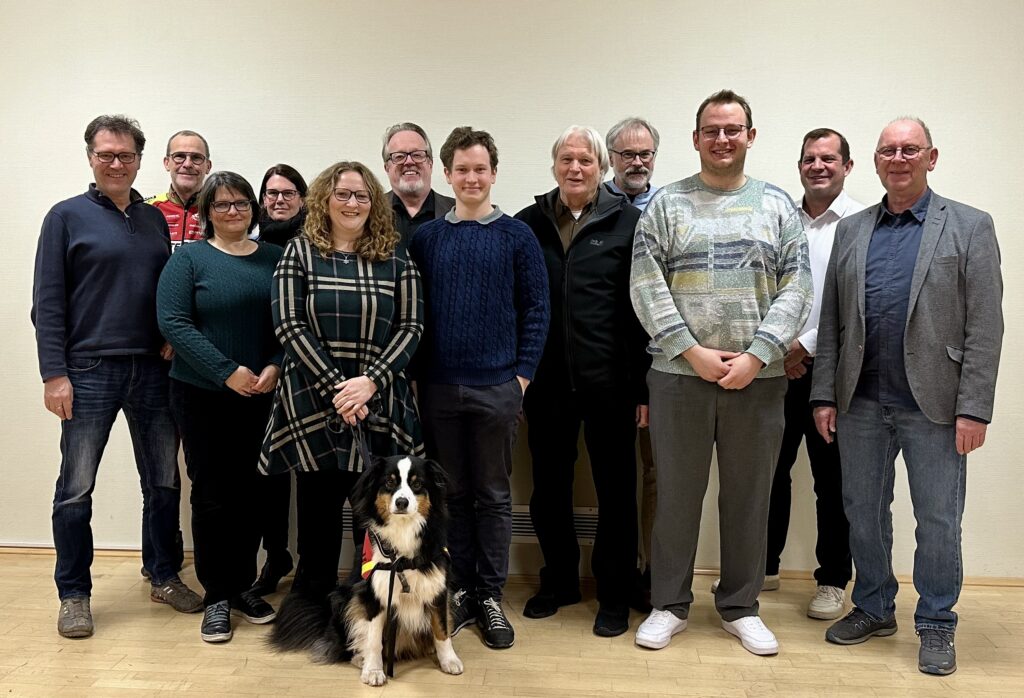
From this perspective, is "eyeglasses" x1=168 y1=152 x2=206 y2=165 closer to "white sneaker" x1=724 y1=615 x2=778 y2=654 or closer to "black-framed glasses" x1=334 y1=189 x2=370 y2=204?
"black-framed glasses" x1=334 y1=189 x2=370 y2=204

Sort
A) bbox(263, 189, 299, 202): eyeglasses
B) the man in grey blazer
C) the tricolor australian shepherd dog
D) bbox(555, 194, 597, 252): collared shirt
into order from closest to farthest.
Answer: the tricolor australian shepherd dog < the man in grey blazer < bbox(555, 194, 597, 252): collared shirt < bbox(263, 189, 299, 202): eyeglasses

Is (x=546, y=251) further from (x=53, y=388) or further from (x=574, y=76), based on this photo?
(x=53, y=388)

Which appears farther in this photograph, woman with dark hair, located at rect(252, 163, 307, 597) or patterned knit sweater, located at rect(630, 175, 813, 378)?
woman with dark hair, located at rect(252, 163, 307, 597)

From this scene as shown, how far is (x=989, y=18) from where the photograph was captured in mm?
3271

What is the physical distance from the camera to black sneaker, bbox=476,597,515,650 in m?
2.63

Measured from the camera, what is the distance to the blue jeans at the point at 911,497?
2.49 metres

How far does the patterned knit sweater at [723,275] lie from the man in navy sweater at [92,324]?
5.51 ft

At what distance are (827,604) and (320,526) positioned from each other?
6.05 feet

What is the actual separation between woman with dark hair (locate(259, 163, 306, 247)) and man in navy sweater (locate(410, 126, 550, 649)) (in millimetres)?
725

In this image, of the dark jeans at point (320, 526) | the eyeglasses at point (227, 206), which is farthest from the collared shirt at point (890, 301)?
the eyeglasses at point (227, 206)

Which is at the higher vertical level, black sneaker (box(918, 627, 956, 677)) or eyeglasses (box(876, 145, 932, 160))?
eyeglasses (box(876, 145, 932, 160))

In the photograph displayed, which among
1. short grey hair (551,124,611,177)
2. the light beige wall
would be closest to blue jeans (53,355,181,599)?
the light beige wall

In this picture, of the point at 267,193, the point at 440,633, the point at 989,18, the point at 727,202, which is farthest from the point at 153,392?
the point at 989,18

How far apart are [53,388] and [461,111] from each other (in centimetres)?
191
